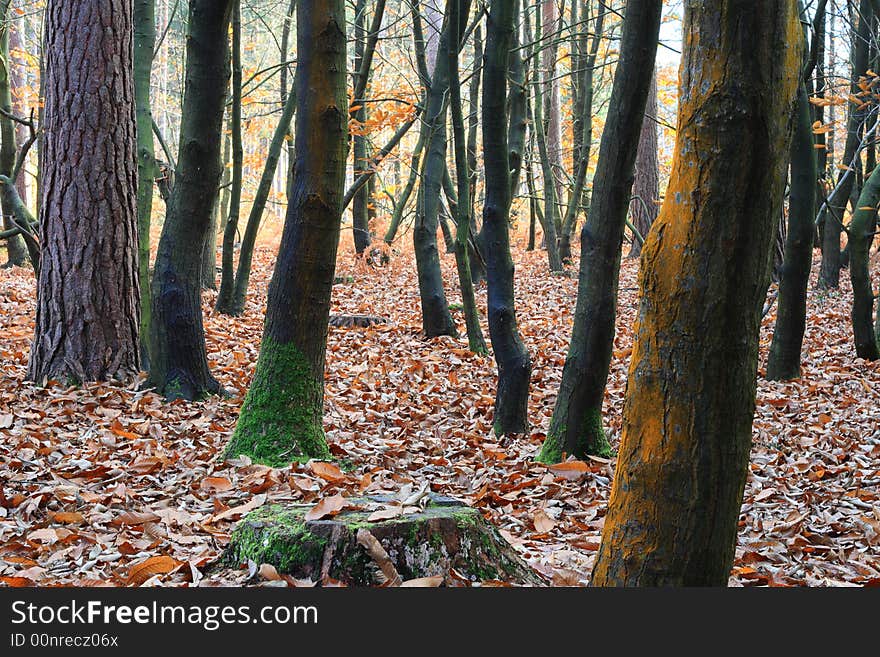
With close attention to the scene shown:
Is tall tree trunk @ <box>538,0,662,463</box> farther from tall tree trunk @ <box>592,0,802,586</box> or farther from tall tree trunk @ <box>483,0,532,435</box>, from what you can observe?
tall tree trunk @ <box>592,0,802,586</box>

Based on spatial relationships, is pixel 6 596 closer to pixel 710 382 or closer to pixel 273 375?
pixel 710 382

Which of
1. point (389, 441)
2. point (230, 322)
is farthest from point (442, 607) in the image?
point (230, 322)

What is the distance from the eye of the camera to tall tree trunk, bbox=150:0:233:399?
6.39 m

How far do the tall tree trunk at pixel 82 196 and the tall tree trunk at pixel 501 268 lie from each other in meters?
3.38

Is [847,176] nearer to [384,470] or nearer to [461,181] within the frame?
[461,181]

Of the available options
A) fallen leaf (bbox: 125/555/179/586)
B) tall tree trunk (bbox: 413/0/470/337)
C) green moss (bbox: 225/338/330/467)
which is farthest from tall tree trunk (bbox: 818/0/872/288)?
fallen leaf (bbox: 125/555/179/586)

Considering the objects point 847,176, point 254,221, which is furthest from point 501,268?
point 254,221

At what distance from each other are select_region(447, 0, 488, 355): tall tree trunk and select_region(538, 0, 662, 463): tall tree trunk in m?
2.76

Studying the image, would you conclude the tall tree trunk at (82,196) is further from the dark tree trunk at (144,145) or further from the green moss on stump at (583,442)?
the green moss on stump at (583,442)

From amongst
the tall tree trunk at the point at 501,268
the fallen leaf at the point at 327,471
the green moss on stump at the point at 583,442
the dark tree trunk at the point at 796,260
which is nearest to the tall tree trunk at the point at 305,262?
the fallen leaf at the point at 327,471

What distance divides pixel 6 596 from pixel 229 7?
4.95 m

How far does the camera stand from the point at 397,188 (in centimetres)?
2445

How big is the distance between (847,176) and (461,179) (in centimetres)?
491

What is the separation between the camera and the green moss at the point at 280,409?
5.31 meters
